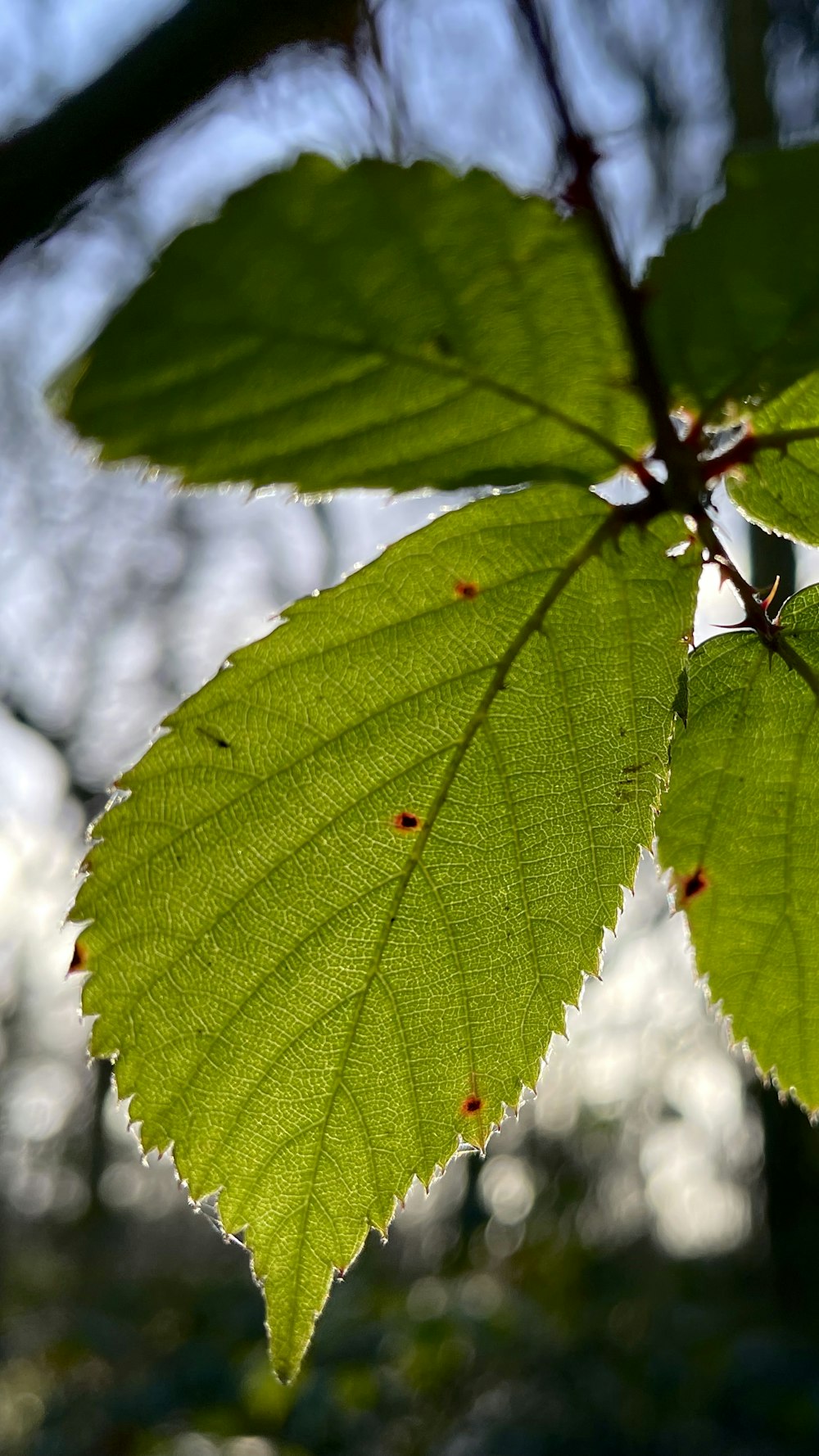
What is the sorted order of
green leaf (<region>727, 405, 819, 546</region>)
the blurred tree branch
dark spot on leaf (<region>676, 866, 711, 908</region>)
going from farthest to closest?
1. dark spot on leaf (<region>676, 866, 711, 908</region>)
2. green leaf (<region>727, 405, 819, 546</region>)
3. the blurred tree branch

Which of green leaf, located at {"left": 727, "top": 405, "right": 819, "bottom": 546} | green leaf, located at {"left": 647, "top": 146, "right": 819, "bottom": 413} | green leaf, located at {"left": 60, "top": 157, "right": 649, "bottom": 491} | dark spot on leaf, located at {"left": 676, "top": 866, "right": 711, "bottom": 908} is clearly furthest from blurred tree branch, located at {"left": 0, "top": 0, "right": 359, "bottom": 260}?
dark spot on leaf, located at {"left": 676, "top": 866, "right": 711, "bottom": 908}

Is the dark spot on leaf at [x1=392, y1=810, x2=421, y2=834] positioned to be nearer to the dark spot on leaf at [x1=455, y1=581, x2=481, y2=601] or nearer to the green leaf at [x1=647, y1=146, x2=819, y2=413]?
the dark spot on leaf at [x1=455, y1=581, x2=481, y2=601]

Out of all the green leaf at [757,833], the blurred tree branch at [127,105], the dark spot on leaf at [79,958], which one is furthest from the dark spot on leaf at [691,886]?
the blurred tree branch at [127,105]

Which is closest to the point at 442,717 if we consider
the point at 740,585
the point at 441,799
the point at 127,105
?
the point at 441,799

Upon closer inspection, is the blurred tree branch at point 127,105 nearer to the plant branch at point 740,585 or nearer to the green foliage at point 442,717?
the green foliage at point 442,717

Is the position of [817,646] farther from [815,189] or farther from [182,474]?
[182,474]

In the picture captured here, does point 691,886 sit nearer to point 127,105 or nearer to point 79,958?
point 79,958

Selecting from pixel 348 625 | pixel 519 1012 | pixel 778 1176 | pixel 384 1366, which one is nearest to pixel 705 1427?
pixel 384 1366
